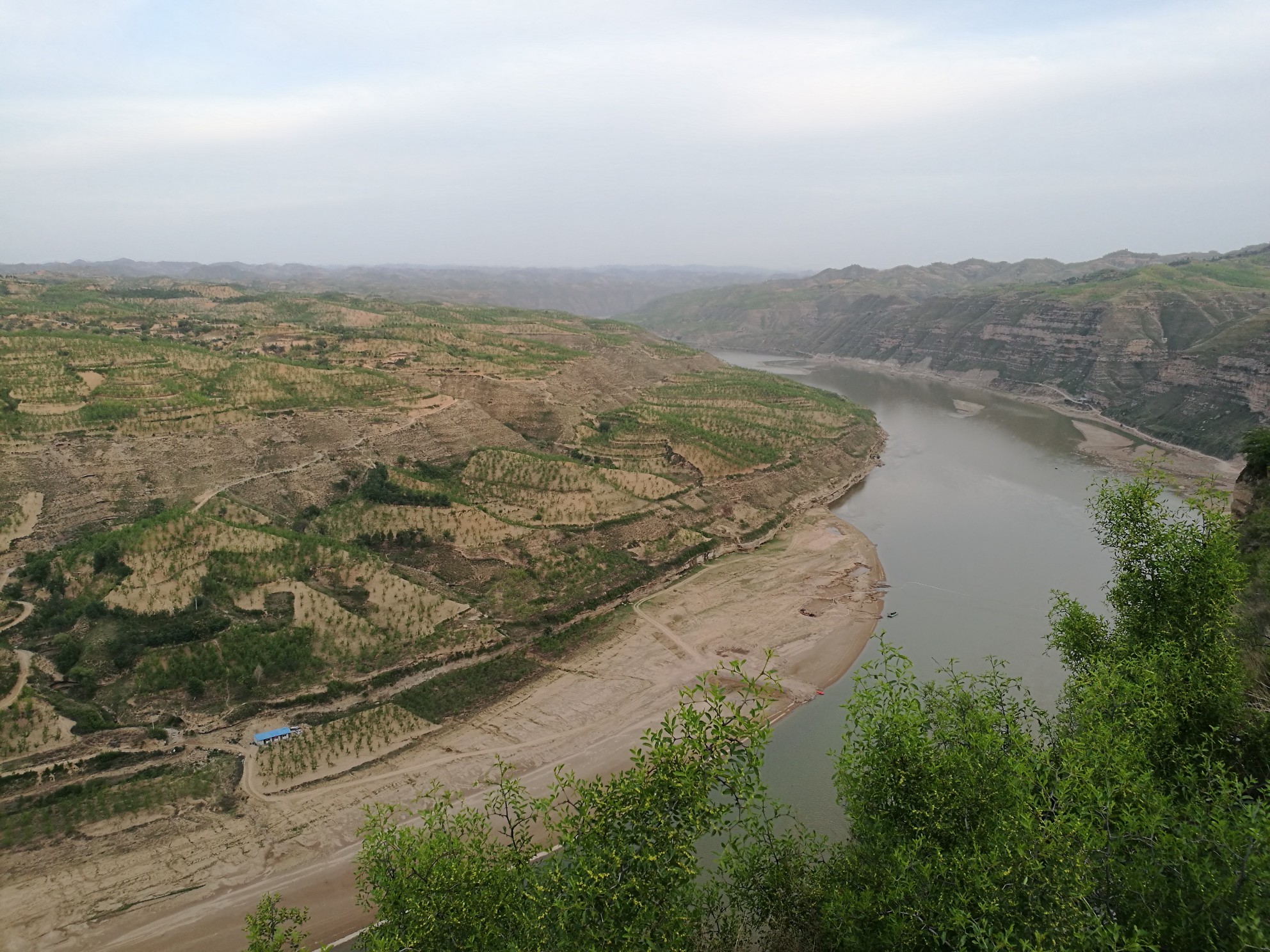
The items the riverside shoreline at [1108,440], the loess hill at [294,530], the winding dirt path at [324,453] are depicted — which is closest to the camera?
the loess hill at [294,530]

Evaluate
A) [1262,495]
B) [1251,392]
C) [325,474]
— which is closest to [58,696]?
[325,474]

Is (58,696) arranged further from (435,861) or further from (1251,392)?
(1251,392)

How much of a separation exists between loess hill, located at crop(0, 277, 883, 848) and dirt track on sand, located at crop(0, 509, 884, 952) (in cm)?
148

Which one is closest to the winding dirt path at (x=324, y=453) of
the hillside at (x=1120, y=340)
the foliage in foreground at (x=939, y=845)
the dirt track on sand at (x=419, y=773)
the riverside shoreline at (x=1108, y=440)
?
the dirt track on sand at (x=419, y=773)

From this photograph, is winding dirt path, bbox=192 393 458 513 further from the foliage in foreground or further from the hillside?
the hillside

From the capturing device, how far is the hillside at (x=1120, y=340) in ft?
263

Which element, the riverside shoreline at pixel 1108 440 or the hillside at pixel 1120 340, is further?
the hillside at pixel 1120 340

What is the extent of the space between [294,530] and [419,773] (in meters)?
19.8

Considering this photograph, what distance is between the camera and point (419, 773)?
1100 inches

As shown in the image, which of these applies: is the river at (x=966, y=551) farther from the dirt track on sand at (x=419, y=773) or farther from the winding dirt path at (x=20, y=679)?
the winding dirt path at (x=20, y=679)

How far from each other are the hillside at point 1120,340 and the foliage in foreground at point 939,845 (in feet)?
263

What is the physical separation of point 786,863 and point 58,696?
30414 mm

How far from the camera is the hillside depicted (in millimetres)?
80188

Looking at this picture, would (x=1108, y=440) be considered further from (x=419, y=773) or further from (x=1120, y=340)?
(x=419, y=773)
